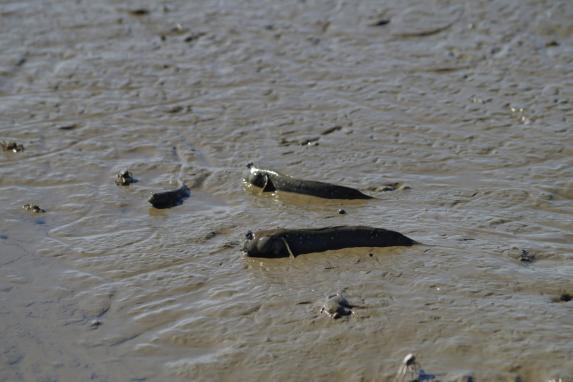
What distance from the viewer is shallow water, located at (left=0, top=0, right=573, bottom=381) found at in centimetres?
427

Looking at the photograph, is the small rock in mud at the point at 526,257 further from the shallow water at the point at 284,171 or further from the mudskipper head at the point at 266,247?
the mudskipper head at the point at 266,247

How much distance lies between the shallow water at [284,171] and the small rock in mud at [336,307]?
0.15ft

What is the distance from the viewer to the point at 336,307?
439 cm

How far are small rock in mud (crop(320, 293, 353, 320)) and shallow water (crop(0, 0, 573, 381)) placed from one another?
44 mm

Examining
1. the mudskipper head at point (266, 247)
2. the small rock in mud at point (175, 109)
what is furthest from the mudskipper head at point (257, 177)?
the small rock in mud at point (175, 109)

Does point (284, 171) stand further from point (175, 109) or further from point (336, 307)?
point (336, 307)

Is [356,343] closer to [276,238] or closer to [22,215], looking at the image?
[276,238]

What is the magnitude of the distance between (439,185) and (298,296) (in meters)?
1.77

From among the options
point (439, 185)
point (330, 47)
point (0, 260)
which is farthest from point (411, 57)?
point (0, 260)

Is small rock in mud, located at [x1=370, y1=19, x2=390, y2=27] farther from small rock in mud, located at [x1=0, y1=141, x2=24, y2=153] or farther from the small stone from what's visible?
the small stone

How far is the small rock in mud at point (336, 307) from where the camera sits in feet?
14.4

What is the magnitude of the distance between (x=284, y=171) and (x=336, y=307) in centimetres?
209

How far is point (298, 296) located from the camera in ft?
15.3

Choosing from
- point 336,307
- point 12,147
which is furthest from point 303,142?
point 336,307
